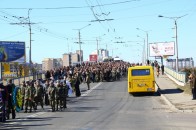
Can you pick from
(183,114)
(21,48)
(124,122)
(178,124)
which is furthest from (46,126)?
(21,48)

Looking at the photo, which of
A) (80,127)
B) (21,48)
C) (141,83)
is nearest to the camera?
(80,127)

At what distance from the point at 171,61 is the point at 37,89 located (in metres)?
103

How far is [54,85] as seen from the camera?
1009 inches

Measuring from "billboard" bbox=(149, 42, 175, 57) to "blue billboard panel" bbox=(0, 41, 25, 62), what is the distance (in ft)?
154

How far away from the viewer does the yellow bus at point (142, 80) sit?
123ft

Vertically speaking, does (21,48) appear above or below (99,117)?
above

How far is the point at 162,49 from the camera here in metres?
98.9

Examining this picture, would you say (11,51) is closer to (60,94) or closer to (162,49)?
(60,94)

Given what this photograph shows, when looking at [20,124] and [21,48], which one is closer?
[20,124]

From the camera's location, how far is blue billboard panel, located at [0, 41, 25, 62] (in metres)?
51.2

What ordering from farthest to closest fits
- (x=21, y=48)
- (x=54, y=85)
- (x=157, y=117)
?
(x=21, y=48)
(x=54, y=85)
(x=157, y=117)

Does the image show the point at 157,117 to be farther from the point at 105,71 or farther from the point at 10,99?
the point at 105,71

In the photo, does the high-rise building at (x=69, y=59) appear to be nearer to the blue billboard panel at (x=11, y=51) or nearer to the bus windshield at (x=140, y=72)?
the blue billboard panel at (x=11, y=51)

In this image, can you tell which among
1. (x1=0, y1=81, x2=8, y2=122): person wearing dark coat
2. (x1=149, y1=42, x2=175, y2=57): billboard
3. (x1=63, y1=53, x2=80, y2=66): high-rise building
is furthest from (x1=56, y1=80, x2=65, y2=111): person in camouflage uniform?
(x1=149, y1=42, x2=175, y2=57): billboard
